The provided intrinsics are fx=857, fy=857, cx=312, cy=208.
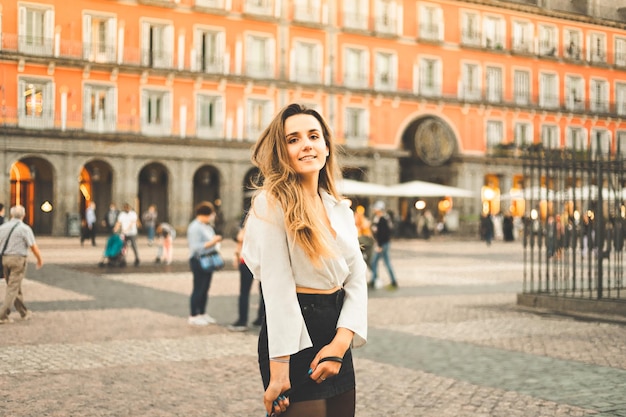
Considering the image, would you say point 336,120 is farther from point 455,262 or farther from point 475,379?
point 475,379

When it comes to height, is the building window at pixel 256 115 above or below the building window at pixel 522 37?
below

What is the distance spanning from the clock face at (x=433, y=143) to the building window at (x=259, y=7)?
10.6 metres

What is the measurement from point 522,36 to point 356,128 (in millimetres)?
11190

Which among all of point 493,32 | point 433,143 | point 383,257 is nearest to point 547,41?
point 493,32

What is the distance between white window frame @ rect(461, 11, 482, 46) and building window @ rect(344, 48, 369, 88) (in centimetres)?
643

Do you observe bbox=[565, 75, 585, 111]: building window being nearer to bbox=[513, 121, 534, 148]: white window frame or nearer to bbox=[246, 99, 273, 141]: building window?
bbox=[513, 121, 534, 148]: white window frame

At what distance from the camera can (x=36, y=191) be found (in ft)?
127

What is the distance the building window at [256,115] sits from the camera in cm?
4234

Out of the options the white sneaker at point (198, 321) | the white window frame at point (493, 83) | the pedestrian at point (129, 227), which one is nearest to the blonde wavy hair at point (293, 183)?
the white sneaker at point (198, 321)

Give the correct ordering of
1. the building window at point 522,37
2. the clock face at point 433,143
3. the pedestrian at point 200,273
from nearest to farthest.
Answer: the pedestrian at point 200,273
the clock face at point 433,143
the building window at point 522,37

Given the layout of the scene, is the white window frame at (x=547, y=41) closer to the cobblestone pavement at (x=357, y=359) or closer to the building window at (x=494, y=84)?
the building window at (x=494, y=84)

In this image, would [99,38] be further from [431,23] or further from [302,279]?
[302,279]

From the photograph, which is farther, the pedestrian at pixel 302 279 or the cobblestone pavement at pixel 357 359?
the cobblestone pavement at pixel 357 359

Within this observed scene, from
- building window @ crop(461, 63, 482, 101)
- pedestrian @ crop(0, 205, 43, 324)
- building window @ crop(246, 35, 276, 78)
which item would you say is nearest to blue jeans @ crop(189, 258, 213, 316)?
pedestrian @ crop(0, 205, 43, 324)
